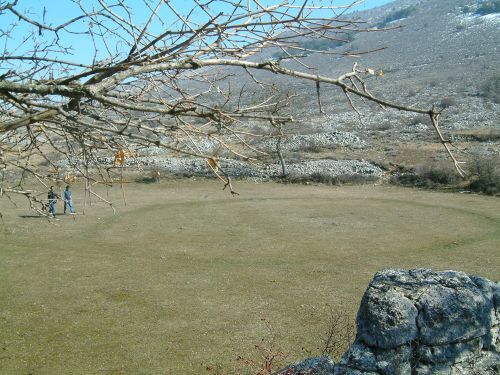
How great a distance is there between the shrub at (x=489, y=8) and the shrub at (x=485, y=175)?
A: 63088 millimetres

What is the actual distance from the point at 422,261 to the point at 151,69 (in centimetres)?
1185

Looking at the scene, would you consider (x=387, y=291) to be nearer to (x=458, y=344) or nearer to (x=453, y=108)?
(x=458, y=344)

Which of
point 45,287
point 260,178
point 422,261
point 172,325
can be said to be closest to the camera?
point 172,325

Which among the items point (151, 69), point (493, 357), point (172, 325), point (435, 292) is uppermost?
point (151, 69)

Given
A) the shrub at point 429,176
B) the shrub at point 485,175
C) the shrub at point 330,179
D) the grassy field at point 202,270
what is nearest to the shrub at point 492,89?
the shrub at point 429,176

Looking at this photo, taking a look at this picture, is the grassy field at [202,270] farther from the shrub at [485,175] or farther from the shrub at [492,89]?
the shrub at [492,89]

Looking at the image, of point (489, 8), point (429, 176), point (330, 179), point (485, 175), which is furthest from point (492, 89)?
point (489, 8)

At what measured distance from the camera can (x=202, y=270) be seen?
12984mm

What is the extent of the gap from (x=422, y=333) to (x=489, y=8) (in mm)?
86656

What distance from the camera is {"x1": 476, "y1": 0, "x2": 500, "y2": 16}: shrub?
7819 centimetres

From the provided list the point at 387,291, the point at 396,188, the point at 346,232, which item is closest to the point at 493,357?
the point at 387,291

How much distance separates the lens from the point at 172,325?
938cm

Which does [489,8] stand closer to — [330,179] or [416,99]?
[416,99]

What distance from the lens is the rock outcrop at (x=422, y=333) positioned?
5219 mm
